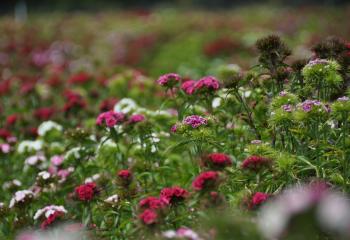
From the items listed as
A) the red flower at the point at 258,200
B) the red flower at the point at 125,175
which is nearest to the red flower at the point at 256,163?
the red flower at the point at 258,200

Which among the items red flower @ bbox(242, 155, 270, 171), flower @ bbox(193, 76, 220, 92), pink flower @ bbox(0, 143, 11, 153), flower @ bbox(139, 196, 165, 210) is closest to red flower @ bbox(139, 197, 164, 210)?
flower @ bbox(139, 196, 165, 210)

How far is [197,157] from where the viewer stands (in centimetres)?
324

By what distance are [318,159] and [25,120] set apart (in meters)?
3.26

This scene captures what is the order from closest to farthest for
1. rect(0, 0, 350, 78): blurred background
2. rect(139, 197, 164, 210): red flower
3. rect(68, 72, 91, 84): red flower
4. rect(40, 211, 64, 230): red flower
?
1. rect(139, 197, 164, 210): red flower
2. rect(40, 211, 64, 230): red flower
3. rect(68, 72, 91, 84): red flower
4. rect(0, 0, 350, 78): blurred background

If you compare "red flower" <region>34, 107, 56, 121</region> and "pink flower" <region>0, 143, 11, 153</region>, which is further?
"red flower" <region>34, 107, 56, 121</region>

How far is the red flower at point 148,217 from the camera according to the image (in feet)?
6.89

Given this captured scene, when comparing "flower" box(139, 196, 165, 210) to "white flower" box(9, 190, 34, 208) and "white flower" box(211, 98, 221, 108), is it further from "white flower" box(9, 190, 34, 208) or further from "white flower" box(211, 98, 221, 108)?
"white flower" box(211, 98, 221, 108)

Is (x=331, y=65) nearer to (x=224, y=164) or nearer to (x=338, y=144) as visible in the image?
(x=338, y=144)

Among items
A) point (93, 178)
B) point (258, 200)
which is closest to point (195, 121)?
point (258, 200)

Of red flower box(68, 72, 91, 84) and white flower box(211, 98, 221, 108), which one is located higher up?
white flower box(211, 98, 221, 108)

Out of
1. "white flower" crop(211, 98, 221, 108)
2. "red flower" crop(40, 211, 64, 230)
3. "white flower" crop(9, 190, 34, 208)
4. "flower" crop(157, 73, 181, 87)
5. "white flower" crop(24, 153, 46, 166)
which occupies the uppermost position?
"flower" crop(157, 73, 181, 87)

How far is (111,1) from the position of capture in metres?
26.9

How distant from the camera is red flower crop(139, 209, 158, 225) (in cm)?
210

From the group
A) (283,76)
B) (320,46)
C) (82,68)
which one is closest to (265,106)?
(283,76)
